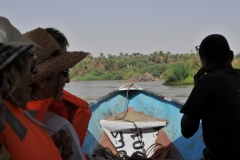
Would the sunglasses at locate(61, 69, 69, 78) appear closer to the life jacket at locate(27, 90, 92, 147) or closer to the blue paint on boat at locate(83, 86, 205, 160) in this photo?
the life jacket at locate(27, 90, 92, 147)

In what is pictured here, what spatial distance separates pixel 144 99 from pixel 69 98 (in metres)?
2.86

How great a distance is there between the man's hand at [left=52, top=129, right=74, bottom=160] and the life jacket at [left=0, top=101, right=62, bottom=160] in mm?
154

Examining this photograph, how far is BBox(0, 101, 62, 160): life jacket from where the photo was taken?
0.95 metres

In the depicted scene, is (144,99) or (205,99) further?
(144,99)

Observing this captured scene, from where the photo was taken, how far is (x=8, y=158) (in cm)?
89

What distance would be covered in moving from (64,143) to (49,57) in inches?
19.3

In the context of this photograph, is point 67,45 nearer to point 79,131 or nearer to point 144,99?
point 79,131

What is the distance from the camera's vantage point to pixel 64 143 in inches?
50.1

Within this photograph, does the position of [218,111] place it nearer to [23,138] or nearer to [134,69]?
[23,138]

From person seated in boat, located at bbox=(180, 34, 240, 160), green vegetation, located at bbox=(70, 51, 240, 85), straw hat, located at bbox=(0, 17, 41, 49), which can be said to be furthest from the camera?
green vegetation, located at bbox=(70, 51, 240, 85)

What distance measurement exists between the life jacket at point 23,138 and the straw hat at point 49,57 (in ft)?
1.57

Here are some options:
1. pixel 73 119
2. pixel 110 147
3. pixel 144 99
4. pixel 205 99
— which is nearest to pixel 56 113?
pixel 73 119

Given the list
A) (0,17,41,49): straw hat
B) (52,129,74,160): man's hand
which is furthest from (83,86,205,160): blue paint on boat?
(0,17,41,49): straw hat

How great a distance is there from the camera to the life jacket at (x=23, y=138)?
95cm
